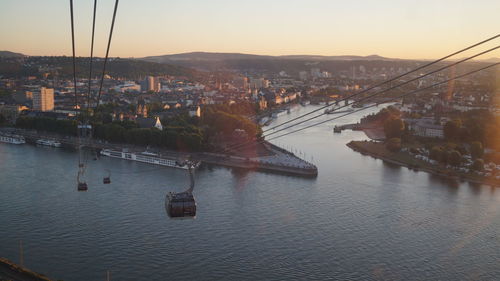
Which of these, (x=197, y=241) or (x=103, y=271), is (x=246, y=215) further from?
(x=103, y=271)

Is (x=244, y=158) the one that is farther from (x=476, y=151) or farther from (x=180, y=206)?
(x=180, y=206)

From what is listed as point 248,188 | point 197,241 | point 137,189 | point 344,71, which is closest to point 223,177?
point 248,188

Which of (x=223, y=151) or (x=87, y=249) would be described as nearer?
(x=87, y=249)

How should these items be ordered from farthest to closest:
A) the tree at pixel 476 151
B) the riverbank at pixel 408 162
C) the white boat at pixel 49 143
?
the white boat at pixel 49 143
the tree at pixel 476 151
the riverbank at pixel 408 162

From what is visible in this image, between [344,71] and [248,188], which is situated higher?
[344,71]

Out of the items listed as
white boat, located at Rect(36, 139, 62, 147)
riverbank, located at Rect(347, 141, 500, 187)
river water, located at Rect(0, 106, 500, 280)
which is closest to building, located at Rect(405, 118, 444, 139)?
riverbank, located at Rect(347, 141, 500, 187)

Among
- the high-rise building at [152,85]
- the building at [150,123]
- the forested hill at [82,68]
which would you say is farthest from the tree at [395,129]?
the forested hill at [82,68]

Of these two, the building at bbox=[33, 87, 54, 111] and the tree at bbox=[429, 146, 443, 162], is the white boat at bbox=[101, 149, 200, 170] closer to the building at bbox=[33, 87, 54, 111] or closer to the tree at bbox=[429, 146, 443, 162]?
the tree at bbox=[429, 146, 443, 162]

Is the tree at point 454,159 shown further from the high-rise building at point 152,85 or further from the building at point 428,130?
the high-rise building at point 152,85
